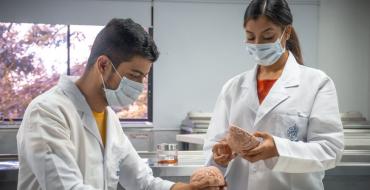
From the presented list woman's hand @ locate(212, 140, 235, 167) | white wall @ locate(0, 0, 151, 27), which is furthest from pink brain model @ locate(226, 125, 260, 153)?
white wall @ locate(0, 0, 151, 27)

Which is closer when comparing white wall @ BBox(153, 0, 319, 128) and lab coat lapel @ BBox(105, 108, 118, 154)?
lab coat lapel @ BBox(105, 108, 118, 154)

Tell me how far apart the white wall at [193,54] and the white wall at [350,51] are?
3.35 ft

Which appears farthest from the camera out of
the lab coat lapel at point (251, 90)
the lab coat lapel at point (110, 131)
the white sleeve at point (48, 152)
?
the lab coat lapel at point (251, 90)

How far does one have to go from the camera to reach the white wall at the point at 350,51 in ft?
16.1

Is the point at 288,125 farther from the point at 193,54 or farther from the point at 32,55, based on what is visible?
the point at 32,55

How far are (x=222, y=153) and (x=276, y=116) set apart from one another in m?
0.24

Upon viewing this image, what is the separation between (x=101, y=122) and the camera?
1.63 meters

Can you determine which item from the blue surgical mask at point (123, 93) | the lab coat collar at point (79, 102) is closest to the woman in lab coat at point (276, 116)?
the blue surgical mask at point (123, 93)

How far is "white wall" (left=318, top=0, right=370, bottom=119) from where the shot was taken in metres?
4.91

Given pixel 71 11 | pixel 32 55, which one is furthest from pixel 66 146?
pixel 32 55

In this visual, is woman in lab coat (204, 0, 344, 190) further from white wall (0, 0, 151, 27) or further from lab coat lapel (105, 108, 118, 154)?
white wall (0, 0, 151, 27)

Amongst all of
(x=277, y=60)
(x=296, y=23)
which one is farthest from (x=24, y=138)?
(x=296, y=23)

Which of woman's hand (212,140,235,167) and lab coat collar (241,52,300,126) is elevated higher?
lab coat collar (241,52,300,126)

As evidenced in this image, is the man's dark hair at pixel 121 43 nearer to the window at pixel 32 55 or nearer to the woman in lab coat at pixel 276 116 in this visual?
the woman in lab coat at pixel 276 116
